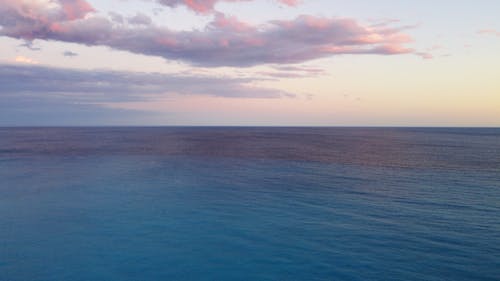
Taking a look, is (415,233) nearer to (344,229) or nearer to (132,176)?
(344,229)

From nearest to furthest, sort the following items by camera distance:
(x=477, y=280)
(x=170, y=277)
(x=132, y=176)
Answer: (x=477, y=280) < (x=170, y=277) < (x=132, y=176)

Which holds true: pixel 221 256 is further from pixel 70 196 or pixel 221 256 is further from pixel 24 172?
pixel 24 172

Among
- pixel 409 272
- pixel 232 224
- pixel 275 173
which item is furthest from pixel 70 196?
pixel 409 272

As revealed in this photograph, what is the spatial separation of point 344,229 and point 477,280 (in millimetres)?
7988

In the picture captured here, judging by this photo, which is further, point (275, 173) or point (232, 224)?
point (275, 173)

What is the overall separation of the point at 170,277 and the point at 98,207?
14.4m

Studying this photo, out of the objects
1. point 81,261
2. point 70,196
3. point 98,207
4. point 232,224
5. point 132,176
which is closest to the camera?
point 81,261

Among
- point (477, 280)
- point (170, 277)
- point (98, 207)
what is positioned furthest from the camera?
point (98, 207)

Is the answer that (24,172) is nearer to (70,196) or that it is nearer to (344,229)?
(70,196)

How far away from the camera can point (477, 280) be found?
51.8ft

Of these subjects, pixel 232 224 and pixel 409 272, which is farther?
pixel 232 224

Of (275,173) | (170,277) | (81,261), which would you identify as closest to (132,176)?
(275,173)

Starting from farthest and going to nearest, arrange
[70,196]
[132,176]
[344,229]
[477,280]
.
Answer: [132,176] → [70,196] → [344,229] → [477,280]

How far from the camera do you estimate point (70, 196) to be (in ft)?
105
